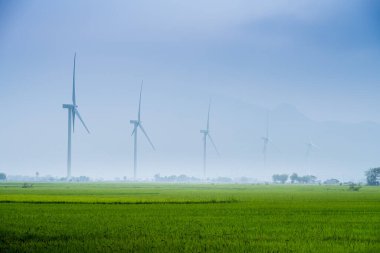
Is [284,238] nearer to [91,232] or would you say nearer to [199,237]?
[199,237]

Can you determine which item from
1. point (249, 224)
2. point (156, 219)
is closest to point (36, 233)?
point (156, 219)

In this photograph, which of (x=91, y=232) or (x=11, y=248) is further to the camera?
(x=91, y=232)

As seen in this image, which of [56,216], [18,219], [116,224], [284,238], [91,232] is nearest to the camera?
[284,238]

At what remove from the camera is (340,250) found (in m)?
20.7

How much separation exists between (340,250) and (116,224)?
1297 centimetres

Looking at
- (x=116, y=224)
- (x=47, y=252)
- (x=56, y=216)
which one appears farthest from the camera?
(x=56, y=216)

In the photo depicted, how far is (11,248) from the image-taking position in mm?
20812

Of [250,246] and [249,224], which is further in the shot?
[249,224]

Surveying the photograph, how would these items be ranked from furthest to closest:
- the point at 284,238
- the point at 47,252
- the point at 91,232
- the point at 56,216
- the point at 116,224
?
1. the point at 56,216
2. the point at 116,224
3. the point at 91,232
4. the point at 284,238
5. the point at 47,252

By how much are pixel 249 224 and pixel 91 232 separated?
9.06 metres

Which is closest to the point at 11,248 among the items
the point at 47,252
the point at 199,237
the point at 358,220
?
the point at 47,252

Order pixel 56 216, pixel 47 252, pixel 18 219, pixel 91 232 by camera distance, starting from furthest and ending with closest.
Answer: pixel 56 216
pixel 18 219
pixel 91 232
pixel 47 252

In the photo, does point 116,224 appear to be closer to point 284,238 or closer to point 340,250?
point 284,238

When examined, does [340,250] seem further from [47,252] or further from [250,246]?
[47,252]
